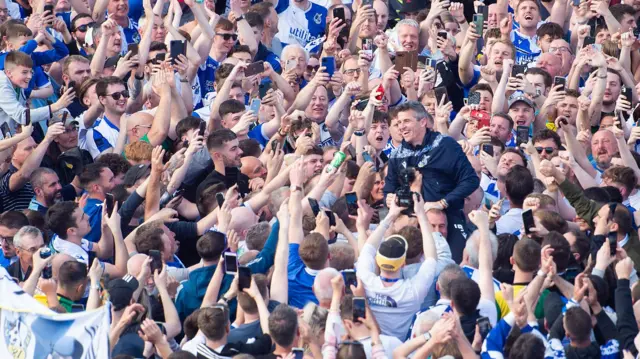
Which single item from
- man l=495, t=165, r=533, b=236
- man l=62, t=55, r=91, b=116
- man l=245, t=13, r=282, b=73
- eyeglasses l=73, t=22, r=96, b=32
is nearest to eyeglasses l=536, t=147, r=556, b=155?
man l=495, t=165, r=533, b=236

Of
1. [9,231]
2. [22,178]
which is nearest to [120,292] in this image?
[9,231]

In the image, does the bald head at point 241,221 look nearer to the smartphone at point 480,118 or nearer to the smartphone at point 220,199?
the smartphone at point 220,199

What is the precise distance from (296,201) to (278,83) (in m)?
3.79

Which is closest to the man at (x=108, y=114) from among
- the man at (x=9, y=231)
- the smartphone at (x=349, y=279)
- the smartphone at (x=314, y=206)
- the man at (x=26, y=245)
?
the man at (x=9, y=231)

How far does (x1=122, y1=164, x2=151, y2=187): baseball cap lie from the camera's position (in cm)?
1119

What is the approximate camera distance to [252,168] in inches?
460

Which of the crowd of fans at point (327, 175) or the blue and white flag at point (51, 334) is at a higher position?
the blue and white flag at point (51, 334)

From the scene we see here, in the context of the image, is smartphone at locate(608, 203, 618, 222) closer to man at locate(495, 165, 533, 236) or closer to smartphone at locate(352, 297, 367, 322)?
man at locate(495, 165, 533, 236)

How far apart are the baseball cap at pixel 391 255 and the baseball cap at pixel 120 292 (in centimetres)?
149

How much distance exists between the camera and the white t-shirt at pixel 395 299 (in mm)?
8969

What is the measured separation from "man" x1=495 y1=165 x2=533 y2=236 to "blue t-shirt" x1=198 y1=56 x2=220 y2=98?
3824mm

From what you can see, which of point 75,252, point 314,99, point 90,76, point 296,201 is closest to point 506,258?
point 296,201

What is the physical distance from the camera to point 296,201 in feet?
32.2

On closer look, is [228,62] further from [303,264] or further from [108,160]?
[303,264]
